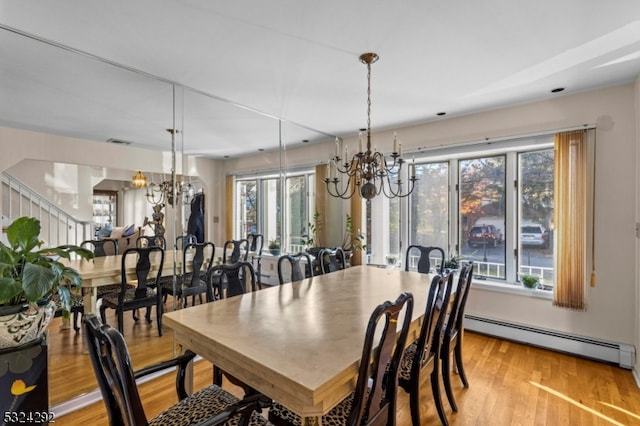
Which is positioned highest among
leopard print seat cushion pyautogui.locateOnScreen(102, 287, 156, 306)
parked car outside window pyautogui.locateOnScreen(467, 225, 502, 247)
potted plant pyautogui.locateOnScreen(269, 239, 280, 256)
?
parked car outside window pyautogui.locateOnScreen(467, 225, 502, 247)

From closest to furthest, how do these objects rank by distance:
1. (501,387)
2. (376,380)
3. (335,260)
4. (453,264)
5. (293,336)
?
(376,380) < (293,336) < (501,387) < (335,260) < (453,264)

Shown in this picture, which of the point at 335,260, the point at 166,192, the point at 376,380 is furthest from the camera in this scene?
the point at 335,260

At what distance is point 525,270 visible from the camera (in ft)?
11.8

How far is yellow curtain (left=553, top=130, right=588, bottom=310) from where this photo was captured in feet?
9.84

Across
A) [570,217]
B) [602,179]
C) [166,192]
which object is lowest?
[570,217]

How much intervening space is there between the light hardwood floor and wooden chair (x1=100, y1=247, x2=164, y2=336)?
0.37 metres

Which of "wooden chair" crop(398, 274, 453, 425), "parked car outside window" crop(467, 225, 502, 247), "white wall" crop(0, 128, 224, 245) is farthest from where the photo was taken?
"parked car outside window" crop(467, 225, 502, 247)

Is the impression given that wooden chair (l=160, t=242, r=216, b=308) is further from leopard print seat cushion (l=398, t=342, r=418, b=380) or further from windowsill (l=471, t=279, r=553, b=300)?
windowsill (l=471, t=279, r=553, b=300)

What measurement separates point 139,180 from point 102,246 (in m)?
0.66

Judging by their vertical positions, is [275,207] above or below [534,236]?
above

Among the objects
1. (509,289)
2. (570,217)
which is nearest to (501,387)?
(509,289)

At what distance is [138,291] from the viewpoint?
2.98 metres

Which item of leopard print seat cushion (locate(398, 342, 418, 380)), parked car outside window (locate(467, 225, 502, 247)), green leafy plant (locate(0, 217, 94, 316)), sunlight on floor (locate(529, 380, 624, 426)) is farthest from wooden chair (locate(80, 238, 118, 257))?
parked car outside window (locate(467, 225, 502, 247))

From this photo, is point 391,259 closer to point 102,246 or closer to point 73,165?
point 102,246
